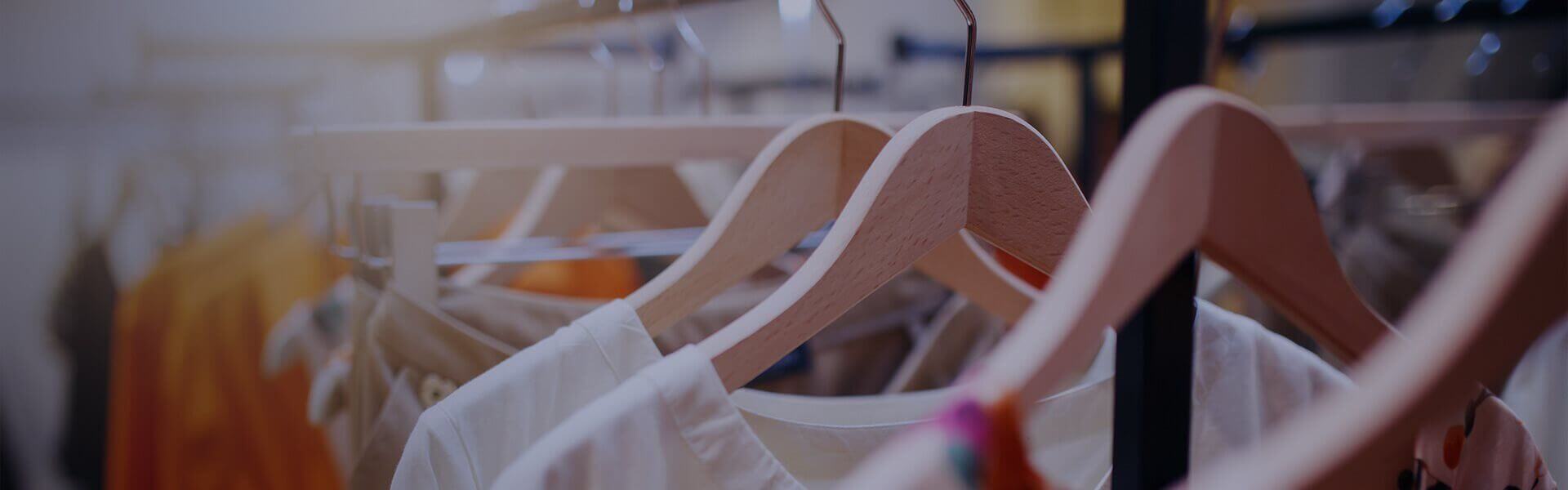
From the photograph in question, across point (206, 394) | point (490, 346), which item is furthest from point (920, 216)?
point (206, 394)

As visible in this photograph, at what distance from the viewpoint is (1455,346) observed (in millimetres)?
172

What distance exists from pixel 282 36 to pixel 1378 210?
5.29 ft

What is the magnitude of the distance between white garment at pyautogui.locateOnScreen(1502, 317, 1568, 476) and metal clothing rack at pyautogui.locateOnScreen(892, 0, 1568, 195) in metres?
0.28

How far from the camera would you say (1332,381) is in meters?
0.49

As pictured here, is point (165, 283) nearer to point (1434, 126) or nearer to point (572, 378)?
point (572, 378)

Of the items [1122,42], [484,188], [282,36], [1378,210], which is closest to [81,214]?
[282,36]

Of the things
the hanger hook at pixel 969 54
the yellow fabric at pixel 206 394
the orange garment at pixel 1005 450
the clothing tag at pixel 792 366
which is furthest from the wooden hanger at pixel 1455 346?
the yellow fabric at pixel 206 394

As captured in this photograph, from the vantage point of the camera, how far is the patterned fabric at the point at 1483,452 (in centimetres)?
43

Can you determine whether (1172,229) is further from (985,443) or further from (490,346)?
(490,346)

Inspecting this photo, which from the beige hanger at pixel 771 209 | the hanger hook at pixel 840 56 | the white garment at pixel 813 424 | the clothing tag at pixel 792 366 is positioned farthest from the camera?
the clothing tag at pixel 792 366

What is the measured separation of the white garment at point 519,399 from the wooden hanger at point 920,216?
8cm

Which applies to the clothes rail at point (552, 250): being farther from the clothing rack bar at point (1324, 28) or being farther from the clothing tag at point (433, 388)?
the clothing rack bar at point (1324, 28)

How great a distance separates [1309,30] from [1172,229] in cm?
89

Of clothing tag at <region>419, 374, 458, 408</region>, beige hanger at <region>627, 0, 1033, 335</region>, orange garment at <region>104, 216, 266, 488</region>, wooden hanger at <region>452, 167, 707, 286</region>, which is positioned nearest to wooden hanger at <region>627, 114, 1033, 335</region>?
beige hanger at <region>627, 0, 1033, 335</region>
